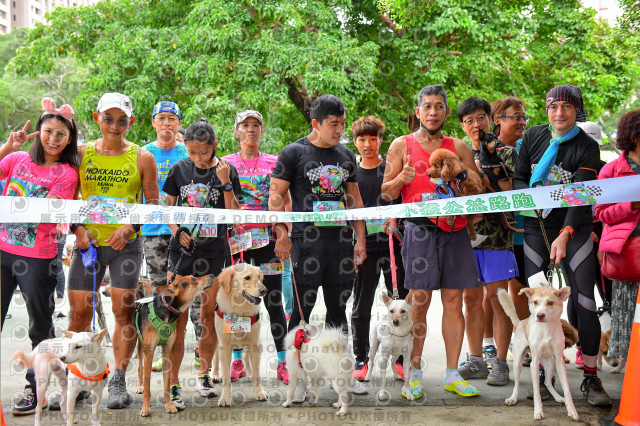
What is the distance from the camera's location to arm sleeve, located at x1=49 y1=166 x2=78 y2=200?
3959 mm

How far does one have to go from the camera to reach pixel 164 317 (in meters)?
→ 3.96

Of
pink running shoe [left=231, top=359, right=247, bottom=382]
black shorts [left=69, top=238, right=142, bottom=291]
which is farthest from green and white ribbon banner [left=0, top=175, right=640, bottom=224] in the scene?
pink running shoe [left=231, top=359, right=247, bottom=382]

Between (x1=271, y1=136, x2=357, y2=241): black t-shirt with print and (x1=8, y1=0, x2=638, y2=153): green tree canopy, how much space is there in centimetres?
557

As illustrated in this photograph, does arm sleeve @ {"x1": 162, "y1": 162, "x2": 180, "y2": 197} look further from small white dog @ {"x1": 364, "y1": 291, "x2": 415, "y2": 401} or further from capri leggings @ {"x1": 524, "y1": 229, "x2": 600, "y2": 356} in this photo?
capri leggings @ {"x1": 524, "y1": 229, "x2": 600, "y2": 356}

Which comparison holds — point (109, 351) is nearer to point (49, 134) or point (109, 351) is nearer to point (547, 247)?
point (49, 134)

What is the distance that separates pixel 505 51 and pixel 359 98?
3677 millimetres

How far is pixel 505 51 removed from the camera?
11898mm

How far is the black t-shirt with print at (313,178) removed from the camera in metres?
4.23

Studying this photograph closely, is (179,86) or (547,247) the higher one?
(179,86)

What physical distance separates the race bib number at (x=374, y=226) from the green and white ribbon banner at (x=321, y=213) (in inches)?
23.6

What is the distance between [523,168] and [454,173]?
0.65 metres

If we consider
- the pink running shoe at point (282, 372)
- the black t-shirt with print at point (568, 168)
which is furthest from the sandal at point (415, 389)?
the black t-shirt with print at point (568, 168)

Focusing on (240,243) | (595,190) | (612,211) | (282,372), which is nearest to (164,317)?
(240,243)

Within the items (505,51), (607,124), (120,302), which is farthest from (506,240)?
(607,124)
